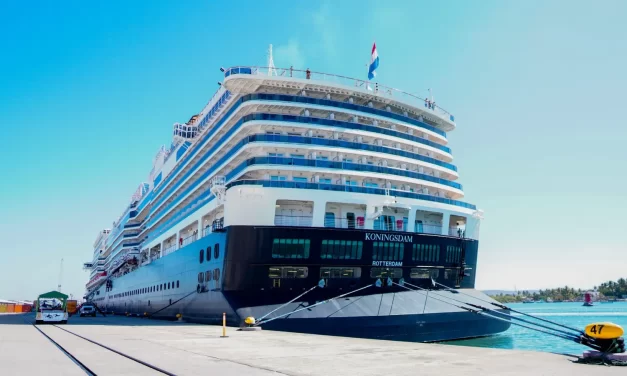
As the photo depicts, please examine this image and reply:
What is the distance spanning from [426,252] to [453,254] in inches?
90.2

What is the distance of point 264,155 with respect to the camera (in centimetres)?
2764

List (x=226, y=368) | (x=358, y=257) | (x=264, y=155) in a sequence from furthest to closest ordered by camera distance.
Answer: (x=264, y=155), (x=358, y=257), (x=226, y=368)

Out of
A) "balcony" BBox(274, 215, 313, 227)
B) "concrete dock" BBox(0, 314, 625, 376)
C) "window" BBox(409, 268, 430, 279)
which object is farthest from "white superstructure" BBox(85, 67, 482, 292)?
"concrete dock" BBox(0, 314, 625, 376)

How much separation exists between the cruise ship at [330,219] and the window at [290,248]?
0.16 feet

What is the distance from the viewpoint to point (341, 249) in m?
25.3

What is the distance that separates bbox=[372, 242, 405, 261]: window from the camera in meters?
25.8

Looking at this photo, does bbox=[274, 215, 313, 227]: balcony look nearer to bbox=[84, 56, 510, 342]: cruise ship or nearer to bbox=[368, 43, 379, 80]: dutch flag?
bbox=[84, 56, 510, 342]: cruise ship

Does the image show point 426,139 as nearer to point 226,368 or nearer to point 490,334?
point 490,334

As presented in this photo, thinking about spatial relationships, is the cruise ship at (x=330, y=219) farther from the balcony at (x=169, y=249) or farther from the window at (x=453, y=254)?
the balcony at (x=169, y=249)

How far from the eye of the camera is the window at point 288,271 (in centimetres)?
2456

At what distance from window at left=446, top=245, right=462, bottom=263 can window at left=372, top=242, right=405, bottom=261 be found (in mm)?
3510

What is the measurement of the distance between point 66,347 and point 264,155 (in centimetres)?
1412

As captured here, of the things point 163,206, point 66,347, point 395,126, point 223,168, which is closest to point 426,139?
point 395,126

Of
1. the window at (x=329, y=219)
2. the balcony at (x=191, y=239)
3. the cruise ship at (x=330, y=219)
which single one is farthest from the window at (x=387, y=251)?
the balcony at (x=191, y=239)
